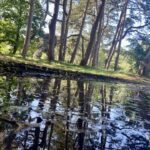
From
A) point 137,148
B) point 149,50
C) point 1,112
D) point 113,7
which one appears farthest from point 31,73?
point 149,50

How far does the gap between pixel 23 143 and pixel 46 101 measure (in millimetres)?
5075

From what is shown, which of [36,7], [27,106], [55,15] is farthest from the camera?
[36,7]

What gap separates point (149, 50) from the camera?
49562 mm

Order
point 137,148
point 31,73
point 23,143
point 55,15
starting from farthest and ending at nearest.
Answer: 1. point 55,15
2. point 31,73
3. point 137,148
4. point 23,143

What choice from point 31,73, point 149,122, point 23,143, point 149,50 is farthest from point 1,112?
point 149,50

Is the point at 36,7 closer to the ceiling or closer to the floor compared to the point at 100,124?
closer to the ceiling

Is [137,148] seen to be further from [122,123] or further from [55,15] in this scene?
[55,15]

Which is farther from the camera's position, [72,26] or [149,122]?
[72,26]

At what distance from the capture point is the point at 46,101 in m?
10.6

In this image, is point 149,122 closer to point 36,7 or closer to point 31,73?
point 31,73

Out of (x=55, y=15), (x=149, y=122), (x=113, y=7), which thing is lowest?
(x=149, y=122)

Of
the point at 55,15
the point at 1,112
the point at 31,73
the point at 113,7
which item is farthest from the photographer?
the point at 113,7

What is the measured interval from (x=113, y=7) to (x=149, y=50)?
10.4 meters

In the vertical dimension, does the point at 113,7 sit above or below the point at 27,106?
above
